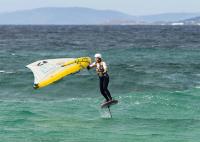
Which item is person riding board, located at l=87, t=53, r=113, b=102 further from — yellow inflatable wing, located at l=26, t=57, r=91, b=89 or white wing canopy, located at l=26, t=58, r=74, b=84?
white wing canopy, located at l=26, t=58, r=74, b=84

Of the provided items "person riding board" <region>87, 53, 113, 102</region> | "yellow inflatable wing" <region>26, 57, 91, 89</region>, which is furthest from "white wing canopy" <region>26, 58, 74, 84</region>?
"person riding board" <region>87, 53, 113, 102</region>

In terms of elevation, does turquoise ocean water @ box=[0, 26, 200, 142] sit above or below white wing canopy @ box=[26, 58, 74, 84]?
below

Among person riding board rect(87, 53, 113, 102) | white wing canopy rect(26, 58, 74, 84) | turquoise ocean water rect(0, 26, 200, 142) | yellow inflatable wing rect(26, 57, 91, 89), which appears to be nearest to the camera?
turquoise ocean water rect(0, 26, 200, 142)

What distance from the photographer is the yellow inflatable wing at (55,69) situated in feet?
64.7

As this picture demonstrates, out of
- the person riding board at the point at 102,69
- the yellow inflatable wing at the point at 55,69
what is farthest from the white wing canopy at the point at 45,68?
the person riding board at the point at 102,69

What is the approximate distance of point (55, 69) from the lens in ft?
66.5

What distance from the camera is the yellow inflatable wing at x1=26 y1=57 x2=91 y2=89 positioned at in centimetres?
1972

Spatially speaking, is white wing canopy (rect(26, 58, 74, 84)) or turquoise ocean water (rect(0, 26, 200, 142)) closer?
turquoise ocean water (rect(0, 26, 200, 142))

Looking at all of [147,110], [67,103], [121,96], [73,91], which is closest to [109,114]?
[147,110]

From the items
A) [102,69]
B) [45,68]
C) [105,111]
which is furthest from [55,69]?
[105,111]

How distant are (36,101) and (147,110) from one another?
5.71 meters

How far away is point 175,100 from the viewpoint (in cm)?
2512

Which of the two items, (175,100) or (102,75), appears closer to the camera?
(102,75)

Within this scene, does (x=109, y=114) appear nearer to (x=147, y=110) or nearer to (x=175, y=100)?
(x=147, y=110)
